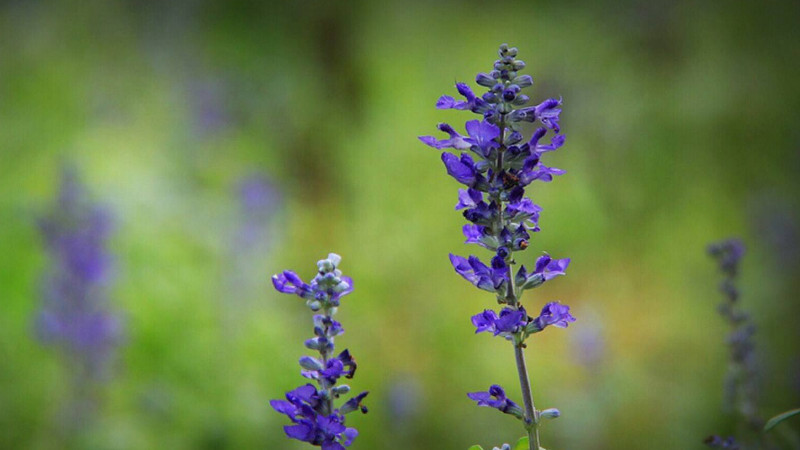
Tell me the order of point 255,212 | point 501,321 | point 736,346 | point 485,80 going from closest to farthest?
1. point 501,321
2. point 485,80
3. point 736,346
4. point 255,212

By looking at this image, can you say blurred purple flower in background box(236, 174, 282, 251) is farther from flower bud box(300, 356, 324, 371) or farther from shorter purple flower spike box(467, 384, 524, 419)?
shorter purple flower spike box(467, 384, 524, 419)

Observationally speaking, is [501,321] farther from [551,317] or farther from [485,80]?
[485,80]

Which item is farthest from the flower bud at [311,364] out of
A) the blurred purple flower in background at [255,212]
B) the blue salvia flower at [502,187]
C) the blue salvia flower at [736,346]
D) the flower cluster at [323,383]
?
the blurred purple flower in background at [255,212]

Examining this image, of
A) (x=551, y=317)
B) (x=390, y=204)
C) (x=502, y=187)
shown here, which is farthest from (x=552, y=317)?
(x=390, y=204)

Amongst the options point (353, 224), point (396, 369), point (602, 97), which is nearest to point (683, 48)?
point (602, 97)

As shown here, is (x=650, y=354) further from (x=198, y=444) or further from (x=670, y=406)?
(x=198, y=444)
